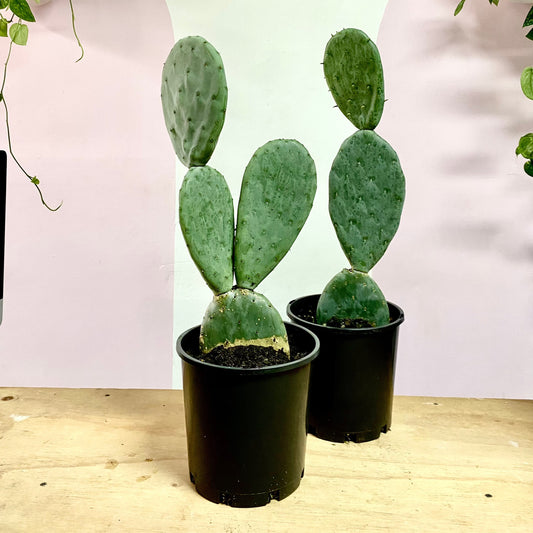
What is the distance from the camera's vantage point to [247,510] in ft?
2.54

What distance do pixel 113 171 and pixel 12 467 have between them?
633 mm

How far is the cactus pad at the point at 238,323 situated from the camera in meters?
0.81

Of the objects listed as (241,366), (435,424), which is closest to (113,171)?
(241,366)

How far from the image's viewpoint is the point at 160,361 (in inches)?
52.9

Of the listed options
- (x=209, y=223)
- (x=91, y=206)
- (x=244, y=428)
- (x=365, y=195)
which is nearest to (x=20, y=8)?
(x=91, y=206)

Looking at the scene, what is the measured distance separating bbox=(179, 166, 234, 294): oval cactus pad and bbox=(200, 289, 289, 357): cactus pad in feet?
→ 0.07

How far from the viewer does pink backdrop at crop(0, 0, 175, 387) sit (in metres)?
1.23

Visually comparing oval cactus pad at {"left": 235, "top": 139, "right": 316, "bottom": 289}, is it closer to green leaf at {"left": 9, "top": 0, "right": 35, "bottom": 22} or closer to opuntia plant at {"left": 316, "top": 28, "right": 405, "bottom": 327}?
opuntia plant at {"left": 316, "top": 28, "right": 405, "bottom": 327}

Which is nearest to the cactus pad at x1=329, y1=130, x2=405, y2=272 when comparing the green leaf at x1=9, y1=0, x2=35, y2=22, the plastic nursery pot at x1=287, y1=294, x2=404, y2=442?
the plastic nursery pot at x1=287, y1=294, x2=404, y2=442

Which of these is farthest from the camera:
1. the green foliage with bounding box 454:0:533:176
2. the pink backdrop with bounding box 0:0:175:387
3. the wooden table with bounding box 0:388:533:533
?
the pink backdrop with bounding box 0:0:175:387

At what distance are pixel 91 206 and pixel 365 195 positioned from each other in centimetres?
61

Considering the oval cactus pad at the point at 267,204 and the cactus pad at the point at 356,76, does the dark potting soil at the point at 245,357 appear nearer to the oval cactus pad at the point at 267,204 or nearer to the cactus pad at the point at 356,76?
the oval cactus pad at the point at 267,204

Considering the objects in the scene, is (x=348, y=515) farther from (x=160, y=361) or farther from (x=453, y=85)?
(x=453, y=85)

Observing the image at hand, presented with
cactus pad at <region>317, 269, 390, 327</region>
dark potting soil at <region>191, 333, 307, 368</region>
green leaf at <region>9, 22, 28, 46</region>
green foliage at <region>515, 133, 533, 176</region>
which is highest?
green leaf at <region>9, 22, 28, 46</region>
